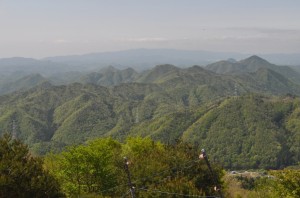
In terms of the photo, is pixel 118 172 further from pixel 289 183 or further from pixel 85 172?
pixel 289 183

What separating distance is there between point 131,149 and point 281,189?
26.7 m

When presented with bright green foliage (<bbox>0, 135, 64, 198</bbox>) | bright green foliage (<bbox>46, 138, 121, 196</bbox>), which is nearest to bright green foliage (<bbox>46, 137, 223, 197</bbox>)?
bright green foliage (<bbox>46, 138, 121, 196</bbox>)

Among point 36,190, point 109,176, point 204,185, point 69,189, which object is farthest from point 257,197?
point 36,190

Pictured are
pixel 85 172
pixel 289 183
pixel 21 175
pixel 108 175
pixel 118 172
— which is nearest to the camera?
pixel 21 175

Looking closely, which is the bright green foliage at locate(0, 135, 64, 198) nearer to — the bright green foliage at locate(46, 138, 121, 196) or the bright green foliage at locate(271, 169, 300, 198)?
the bright green foliage at locate(46, 138, 121, 196)

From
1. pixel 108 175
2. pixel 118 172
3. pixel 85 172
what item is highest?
pixel 85 172

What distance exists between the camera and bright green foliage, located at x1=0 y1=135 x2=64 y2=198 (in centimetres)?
3008

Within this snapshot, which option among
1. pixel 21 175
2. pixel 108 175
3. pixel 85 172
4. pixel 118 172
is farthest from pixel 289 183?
pixel 21 175

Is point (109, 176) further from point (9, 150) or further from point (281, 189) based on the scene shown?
point (281, 189)

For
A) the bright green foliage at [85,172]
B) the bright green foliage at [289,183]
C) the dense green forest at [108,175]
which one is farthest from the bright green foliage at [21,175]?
the bright green foliage at [289,183]

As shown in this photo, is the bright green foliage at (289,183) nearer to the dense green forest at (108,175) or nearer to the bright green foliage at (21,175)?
the dense green forest at (108,175)

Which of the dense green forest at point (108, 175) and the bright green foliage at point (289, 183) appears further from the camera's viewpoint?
the bright green foliage at point (289, 183)

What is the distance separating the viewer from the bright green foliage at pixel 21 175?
1184 inches

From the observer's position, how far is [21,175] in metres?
31.0
